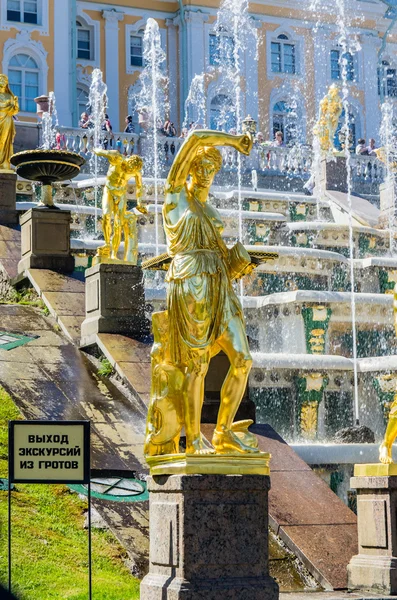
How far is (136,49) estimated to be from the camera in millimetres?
57344

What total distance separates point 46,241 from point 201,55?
39.5m

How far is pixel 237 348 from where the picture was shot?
31.9ft

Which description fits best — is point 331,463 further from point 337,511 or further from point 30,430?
point 30,430

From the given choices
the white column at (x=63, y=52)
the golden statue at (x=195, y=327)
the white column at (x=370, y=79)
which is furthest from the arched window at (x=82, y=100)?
the golden statue at (x=195, y=327)

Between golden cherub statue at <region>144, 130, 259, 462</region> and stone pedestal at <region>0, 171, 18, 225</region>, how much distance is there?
1153cm

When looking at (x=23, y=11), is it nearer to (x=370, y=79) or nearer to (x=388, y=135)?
(x=388, y=135)

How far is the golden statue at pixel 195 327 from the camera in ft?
31.6

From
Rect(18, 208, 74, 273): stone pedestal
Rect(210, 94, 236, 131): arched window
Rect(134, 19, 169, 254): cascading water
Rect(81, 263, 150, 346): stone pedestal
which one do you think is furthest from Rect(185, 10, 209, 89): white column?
Rect(81, 263, 150, 346): stone pedestal

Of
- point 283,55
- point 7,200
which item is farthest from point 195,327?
point 283,55

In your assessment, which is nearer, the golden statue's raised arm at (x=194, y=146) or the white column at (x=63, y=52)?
the golden statue's raised arm at (x=194, y=146)

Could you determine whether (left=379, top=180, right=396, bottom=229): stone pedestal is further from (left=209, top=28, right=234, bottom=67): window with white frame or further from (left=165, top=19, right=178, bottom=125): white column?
(left=209, top=28, right=234, bottom=67): window with white frame

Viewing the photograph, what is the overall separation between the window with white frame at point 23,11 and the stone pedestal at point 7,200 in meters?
32.6

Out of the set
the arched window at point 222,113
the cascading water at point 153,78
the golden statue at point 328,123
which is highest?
the cascading water at point 153,78

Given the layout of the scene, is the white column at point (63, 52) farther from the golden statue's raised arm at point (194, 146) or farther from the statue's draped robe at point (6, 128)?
the golden statue's raised arm at point (194, 146)
